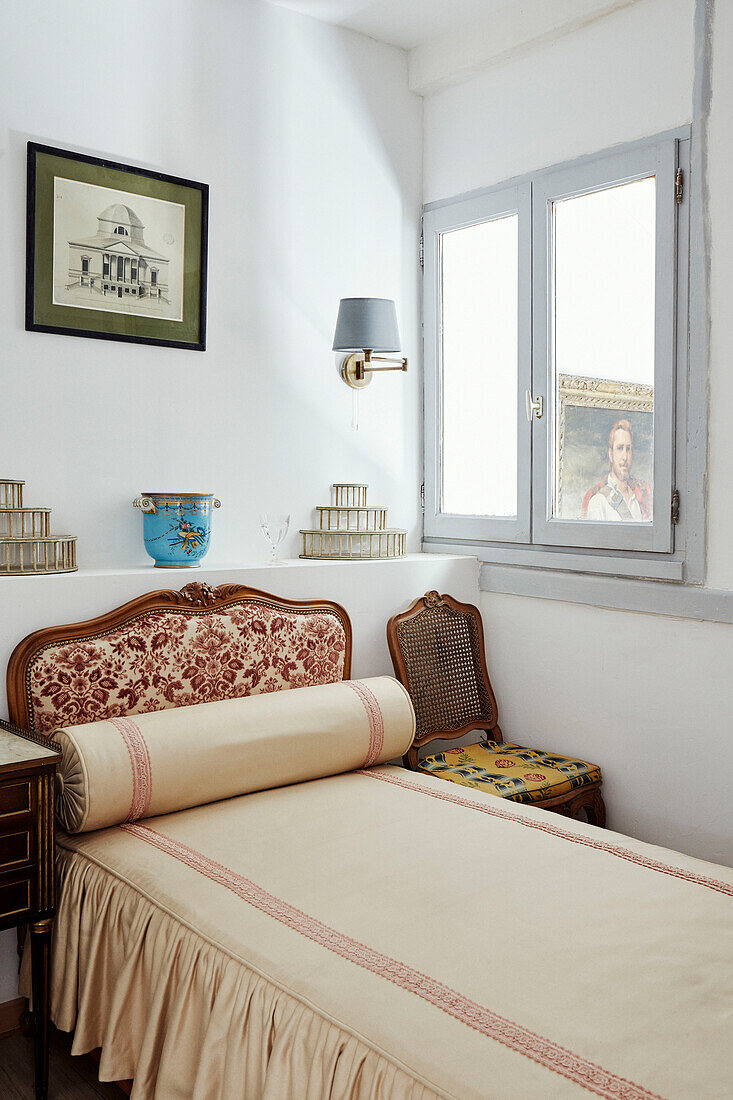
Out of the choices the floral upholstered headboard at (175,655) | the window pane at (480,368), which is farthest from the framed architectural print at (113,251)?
the window pane at (480,368)

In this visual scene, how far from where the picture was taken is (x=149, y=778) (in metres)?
2.07

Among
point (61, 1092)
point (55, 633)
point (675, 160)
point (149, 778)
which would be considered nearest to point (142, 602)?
point (55, 633)

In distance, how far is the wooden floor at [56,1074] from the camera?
6.59ft

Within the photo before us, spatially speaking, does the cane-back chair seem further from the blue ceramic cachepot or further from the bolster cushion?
the blue ceramic cachepot

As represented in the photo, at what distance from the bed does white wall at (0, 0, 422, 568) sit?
0.47 meters

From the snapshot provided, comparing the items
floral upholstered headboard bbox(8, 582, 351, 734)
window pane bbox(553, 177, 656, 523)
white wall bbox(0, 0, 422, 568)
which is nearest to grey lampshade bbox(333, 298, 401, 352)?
white wall bbox(0, 0, 422, 568)

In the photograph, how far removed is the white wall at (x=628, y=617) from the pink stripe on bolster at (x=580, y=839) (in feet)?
1.81

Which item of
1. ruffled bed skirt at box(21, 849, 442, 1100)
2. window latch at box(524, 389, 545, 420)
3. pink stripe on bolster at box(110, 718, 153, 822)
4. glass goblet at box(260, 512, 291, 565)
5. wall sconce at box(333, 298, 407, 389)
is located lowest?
ruffled bed skirt at box(21, 849, 442, 1100)

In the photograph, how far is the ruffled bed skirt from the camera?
1.39 metres

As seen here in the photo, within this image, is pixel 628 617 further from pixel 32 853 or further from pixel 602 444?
pixel 32 853

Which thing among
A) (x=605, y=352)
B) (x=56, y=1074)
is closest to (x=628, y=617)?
(x=605, y=352)

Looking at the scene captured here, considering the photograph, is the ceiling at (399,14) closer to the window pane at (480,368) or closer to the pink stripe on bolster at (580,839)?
the window pane at (480,368)

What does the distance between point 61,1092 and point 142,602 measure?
1108 mm

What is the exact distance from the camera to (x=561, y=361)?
2873mm
